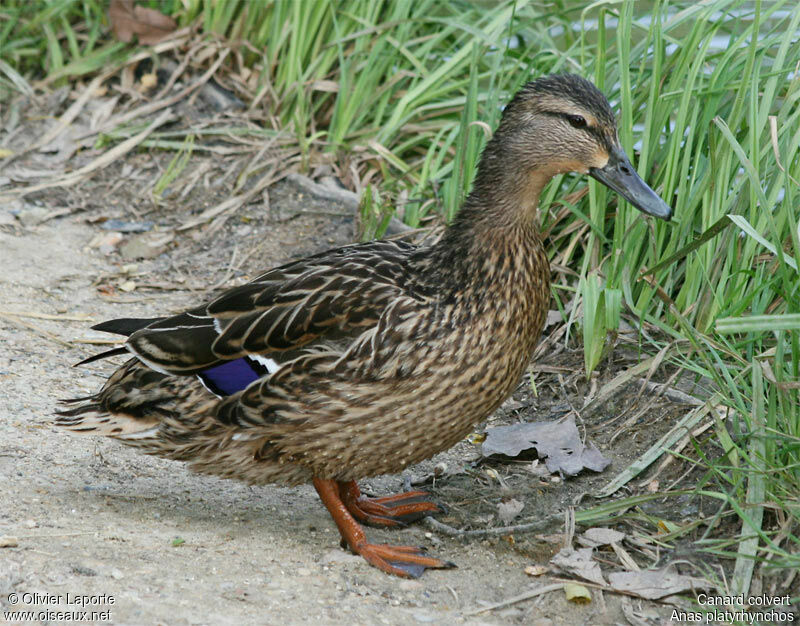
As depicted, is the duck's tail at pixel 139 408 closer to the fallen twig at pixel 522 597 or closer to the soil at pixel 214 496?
the soil at pixel 214 496

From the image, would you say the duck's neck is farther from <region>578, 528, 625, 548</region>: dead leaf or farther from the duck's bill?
<region>578, 528, 625, 548</region>: dead leaf

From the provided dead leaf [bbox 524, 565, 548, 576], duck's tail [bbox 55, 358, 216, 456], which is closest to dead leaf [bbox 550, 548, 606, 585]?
dead leaf [bbox 524, 565, 548, 576]

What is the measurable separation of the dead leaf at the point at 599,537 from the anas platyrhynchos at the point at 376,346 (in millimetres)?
452

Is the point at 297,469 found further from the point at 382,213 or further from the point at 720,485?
the point at 382,213

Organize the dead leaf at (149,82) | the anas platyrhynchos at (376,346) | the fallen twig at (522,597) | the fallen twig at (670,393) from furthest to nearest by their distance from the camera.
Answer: the dead leaf at (149,82)
the fallen twig at (670,393)
the anas platyrhynchos at (376,346)
the fallen twig at (522,597)

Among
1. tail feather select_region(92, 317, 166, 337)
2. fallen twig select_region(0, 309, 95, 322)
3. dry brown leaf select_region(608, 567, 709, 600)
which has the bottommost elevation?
fallen twig select_region(0, 309, 95, 322)

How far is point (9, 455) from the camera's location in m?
3.66

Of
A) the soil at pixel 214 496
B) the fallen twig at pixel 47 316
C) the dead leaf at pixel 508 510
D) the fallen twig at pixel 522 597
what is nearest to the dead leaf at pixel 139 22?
the soil at pixel 214 496

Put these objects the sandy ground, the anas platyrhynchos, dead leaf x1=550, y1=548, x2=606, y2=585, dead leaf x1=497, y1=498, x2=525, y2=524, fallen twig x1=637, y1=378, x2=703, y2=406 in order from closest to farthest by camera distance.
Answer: the sandy ground → dead leaf x1=550, y1=548, x2=606, y2=585 → the anas platyrhynchos → dead leaf x1=497, y1=498, x2=525, y2=524 → fallen twig x1=637, y1=378, x2=703, y2=406

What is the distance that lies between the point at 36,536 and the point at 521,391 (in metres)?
2.01

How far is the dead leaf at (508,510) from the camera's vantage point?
359cm

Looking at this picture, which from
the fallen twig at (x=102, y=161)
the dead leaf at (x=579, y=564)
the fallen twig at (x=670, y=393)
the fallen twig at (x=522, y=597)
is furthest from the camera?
the fallen twig at (x=102, y=161)

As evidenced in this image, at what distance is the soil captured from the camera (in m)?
2.97

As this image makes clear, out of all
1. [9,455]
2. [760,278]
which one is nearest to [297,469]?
[9,455]
